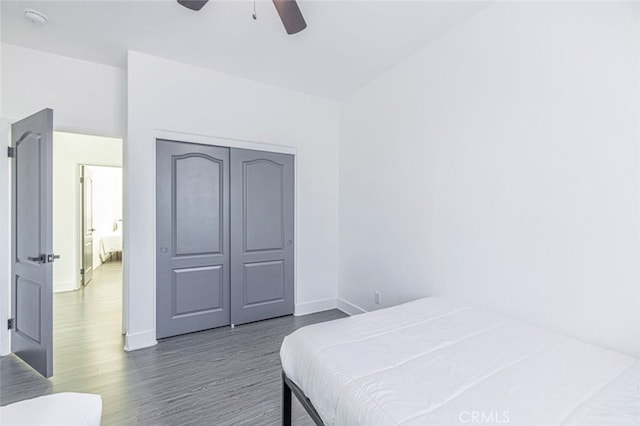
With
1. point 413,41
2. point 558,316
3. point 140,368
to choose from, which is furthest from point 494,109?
point 140,368

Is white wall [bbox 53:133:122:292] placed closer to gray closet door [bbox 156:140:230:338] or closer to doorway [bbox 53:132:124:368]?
doorway [bbox 53:132:124:368]

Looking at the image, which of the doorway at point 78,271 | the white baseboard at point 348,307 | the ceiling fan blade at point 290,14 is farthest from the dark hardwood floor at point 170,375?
the ceiling fan blade at point 290,14

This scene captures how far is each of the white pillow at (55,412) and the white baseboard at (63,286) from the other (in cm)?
453

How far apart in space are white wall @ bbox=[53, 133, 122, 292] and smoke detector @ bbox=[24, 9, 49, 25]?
2758 mm

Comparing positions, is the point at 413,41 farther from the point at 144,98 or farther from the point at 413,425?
the point at 413,425

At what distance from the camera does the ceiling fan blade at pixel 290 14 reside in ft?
5.94

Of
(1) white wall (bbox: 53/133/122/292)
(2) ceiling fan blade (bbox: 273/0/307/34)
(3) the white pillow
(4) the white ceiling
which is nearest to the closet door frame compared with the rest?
(4) the white ceiling

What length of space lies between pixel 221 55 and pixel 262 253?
2.18 meters

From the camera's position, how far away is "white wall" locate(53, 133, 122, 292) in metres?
4.50

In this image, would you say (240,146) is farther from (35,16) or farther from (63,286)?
(63,286)

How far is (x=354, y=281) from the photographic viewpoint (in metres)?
3.65

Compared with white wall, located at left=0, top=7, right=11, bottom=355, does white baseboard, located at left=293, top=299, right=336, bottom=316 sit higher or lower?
lower

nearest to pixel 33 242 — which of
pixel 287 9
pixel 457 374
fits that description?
pixel 287 9

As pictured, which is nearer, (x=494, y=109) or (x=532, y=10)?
(x=532, y=10)
